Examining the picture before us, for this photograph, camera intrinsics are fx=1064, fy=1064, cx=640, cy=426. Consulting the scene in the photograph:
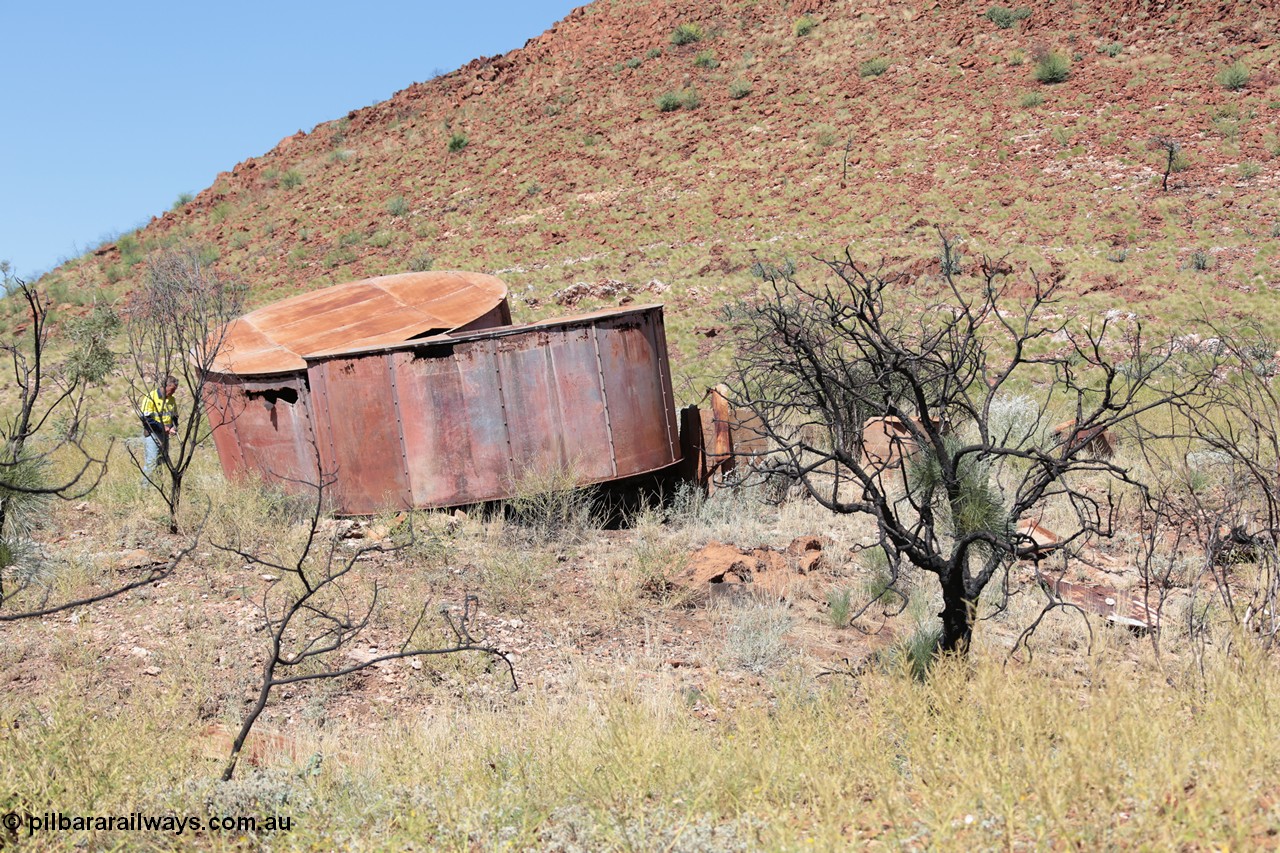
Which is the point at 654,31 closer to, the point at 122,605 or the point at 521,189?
the point at 521,189

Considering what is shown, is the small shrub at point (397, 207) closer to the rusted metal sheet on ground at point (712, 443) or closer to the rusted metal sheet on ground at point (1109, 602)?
the rusted metal sheet on ground at point (712, 443)

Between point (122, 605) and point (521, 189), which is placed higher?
point (521, 189)

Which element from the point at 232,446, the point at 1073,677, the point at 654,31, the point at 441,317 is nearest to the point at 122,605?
the point at 232,446

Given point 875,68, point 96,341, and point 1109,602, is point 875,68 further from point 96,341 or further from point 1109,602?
point 1109,602

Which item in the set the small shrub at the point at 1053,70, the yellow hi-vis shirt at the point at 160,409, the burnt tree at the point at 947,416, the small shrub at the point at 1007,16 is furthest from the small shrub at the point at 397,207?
the yellow hi-vis shirt at the point at 160,409

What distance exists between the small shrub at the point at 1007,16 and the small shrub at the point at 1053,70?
140 inches

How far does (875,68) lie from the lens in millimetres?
36031

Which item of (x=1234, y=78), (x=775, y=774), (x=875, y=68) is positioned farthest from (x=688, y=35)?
(x=775, y=774)

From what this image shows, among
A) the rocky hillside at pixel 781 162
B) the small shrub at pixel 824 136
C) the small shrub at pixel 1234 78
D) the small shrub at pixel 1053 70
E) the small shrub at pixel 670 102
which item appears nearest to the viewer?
the rocky hillside at pixel 781 162

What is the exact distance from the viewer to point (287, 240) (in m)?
35.4

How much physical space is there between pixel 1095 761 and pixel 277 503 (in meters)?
8.88

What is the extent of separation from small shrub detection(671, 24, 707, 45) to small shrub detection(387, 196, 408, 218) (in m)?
13.3

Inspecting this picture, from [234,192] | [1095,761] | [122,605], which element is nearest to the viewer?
[1095,761]

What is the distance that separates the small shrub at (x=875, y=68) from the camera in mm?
36000
